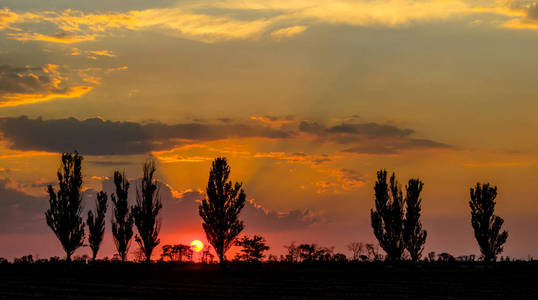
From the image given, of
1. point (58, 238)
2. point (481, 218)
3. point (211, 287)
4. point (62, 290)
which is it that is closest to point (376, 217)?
point (481, 218)

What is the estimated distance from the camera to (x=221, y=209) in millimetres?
76312

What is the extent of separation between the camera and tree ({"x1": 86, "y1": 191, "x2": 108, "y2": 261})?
8088 centimetres

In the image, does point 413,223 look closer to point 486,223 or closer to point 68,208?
point 486,223

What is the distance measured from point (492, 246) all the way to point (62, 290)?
62397 millimetres

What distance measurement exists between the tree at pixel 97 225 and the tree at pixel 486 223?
1920 inches

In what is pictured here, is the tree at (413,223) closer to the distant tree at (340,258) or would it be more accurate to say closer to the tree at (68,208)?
the distant tree at (340,258)

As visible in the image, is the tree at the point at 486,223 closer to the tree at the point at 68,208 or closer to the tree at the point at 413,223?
the tree at the point at 413,223

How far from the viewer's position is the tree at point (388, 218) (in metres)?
82.6

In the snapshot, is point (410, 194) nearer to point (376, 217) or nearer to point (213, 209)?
point (376, 217)

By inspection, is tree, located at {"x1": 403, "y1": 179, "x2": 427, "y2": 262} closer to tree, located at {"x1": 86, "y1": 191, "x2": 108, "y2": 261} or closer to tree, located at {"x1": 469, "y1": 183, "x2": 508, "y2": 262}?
tree, located at {"x1": 469, "y1": 183, "x2": 508, "y2": 262}

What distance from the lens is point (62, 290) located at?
37094 mm

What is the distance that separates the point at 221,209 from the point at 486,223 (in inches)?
1410

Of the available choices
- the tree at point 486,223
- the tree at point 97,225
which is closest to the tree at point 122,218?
the tree at point 97,225

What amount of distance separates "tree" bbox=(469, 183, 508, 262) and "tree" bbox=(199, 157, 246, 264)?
32207 millimetres
